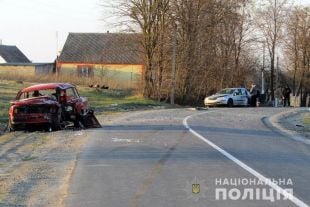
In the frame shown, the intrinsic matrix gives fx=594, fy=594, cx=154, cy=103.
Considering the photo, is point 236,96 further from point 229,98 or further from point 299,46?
point 299,46

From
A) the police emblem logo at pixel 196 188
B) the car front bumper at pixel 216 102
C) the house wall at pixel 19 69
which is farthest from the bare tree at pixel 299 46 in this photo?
the police emblem logo at pixel 196 188

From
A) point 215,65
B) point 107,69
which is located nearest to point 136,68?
point 107,69

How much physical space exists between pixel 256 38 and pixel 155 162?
56935mm

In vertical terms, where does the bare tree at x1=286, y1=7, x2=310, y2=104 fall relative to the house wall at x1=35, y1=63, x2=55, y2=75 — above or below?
above

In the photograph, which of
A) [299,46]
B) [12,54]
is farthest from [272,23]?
[12,54]

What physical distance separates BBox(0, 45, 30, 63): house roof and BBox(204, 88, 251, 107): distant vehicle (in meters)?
57.6

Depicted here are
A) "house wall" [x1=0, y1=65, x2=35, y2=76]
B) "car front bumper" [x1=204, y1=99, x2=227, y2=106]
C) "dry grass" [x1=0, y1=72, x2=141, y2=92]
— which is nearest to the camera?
"car front bumper" [x1=204, y1=99, x2=227, y2=106]

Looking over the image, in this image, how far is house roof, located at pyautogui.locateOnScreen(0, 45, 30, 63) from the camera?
94931mm

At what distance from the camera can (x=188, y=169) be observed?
11.1 m

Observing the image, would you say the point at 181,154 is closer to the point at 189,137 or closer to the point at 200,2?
the point at 189,137

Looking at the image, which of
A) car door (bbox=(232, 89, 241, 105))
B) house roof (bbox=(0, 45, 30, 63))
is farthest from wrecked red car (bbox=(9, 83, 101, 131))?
house roof (bbox=(0, 45, 30, 63))

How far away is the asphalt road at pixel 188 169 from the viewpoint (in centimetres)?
855

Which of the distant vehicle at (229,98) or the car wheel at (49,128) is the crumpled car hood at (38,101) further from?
the distant vehicle at (229,98)

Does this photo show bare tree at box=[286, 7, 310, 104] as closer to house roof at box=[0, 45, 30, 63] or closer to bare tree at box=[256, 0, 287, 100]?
Answer: bare tree at box=[256, 0, 287, 100]
